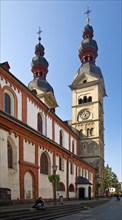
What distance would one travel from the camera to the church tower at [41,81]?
5816 cm

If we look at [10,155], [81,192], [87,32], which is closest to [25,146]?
[10,155]

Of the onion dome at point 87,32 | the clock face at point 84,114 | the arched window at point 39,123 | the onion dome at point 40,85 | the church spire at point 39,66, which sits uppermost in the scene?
the onion dome at point 87,32

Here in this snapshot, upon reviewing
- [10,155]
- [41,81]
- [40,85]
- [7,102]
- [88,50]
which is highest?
[88,50]

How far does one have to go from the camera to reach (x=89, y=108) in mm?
60281

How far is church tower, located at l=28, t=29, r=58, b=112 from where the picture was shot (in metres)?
58.2

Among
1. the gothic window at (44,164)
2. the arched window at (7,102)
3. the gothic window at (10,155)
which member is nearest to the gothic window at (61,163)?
the gothic window at (44,164)

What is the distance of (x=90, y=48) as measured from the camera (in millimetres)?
64062

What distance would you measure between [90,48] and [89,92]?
11.2 m

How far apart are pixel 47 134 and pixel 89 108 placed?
86.8 feet

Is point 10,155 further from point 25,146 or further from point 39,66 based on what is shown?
point 39,66

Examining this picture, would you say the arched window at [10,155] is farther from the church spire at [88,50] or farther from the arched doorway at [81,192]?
the church spire at [88,50]

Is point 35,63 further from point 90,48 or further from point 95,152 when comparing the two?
point 95,152

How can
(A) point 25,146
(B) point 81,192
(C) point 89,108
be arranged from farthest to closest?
(C) point 89,108, (B) point 81,192, (A) point 25,146

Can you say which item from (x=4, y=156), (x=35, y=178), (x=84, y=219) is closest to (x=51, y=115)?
(x=35, y=178)
